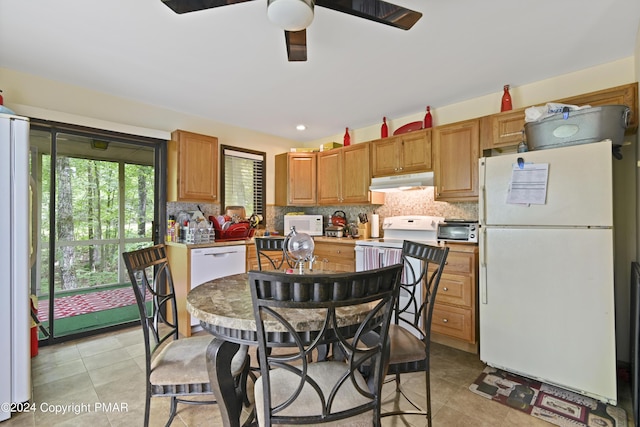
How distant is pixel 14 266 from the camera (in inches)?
68.5

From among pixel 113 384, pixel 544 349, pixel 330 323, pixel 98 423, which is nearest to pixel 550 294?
pixel 544 349

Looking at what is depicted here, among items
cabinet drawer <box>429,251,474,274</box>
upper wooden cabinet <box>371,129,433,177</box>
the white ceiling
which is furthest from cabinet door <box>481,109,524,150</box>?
cabinet drawer <box>429,251,474,274</box>

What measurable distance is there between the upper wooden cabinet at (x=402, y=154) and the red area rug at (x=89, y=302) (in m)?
3.72

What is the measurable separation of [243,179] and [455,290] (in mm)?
3043

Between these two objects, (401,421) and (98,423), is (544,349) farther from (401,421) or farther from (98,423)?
(98,423)

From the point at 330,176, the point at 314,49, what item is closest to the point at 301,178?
the point at 330,176

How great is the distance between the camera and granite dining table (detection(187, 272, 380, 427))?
107 cm

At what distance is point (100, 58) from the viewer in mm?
2275

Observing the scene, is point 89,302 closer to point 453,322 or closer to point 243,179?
point 243,179

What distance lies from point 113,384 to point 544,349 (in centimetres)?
307

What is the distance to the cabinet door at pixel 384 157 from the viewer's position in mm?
3426

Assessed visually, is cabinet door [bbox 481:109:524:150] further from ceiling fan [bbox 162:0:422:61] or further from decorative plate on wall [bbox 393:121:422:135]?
ceiling fan [bbox 162:0:422:61]

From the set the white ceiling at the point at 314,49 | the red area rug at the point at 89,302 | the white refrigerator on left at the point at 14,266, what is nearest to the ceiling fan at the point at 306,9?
the white ceiling at the point at 314,49

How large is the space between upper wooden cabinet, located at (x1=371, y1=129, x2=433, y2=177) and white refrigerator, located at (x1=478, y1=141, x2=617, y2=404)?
90 cm
